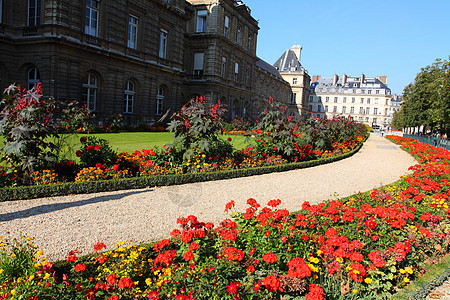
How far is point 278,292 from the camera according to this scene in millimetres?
2760

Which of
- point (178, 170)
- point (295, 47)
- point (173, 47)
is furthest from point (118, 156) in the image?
point (295, 47)

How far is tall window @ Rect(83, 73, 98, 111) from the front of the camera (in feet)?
52.0

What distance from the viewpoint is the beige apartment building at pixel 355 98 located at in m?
74.6

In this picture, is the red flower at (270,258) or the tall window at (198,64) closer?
the red flower at (270,258)

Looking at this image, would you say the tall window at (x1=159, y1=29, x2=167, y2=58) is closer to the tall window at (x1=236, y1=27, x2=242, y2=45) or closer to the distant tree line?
the tall window at (x1=236, y1=27, x2=242, y2=45)

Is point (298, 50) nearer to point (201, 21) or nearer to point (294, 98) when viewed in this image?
point (294, 98)

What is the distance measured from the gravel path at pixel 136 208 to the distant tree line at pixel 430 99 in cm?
1689

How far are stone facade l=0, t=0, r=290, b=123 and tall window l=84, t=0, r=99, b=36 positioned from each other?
0.05 meters

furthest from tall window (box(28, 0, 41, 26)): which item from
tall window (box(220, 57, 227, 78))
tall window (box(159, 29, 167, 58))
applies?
tall window (box(220, 57, 227, 78))

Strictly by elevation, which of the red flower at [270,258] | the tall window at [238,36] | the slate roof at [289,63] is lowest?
the red flower at [270,258]

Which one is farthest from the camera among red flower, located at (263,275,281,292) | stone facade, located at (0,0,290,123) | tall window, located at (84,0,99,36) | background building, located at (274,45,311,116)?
background building, located at (274,45,311,116)

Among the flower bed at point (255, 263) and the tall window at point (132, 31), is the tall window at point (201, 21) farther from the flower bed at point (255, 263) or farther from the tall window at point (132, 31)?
the flower bed at point (255, 263)

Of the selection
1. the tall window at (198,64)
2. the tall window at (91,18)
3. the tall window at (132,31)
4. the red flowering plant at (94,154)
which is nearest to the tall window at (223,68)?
the tall window at (198,64)

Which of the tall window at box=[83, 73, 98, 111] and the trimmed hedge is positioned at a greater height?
the tall window at box=[83, 73, 98, 111]
